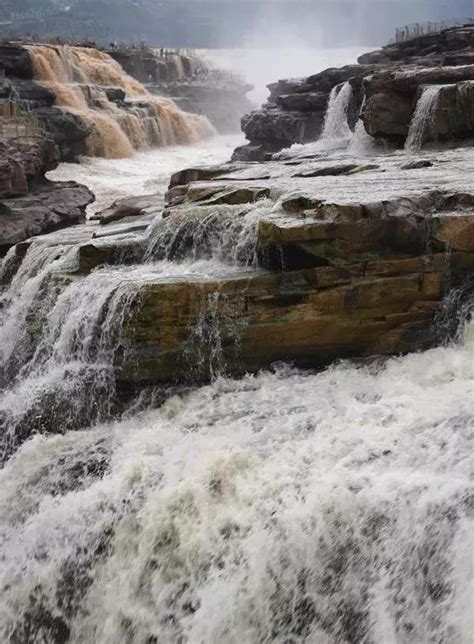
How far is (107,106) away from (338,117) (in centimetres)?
906

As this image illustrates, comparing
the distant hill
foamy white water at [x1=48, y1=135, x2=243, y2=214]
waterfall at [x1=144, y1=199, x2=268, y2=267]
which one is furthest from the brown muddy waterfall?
the distant hill

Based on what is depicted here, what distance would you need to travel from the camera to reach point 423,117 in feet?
37.0

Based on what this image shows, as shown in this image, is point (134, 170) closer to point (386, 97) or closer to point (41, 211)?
point (41, 211)

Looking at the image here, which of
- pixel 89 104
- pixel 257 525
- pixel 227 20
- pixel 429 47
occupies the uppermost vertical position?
pixel 227 20

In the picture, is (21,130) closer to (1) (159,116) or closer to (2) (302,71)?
(1) (159,116)

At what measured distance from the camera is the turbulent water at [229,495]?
373cm

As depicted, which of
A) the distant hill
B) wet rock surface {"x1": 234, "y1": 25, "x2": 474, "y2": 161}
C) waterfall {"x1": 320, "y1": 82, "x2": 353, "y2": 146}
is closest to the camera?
wet rock surface {"x1": 234, "y1": 25, "x2": 474, "y2": 161}

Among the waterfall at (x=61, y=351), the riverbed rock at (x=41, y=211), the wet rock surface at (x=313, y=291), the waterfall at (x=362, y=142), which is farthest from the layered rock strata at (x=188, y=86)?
the wet rock surface at (x=313, y=291)

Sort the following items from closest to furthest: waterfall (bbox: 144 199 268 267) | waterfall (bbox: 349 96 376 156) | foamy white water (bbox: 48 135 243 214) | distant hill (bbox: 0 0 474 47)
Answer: waterfall (bbox: 144 199 268 267), waterfall (bbox: 349 96 376 156), foamy white water (bbox: 48 135 243 214), distant hill (bbox: 0 0 474 47)

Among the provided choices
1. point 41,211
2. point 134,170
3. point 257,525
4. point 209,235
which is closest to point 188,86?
point 134,170

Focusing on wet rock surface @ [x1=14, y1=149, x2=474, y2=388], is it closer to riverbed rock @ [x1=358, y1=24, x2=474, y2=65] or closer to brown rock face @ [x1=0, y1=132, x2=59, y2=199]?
brown rock face @ [x1=0, y1=132, x2=59, y2=199]

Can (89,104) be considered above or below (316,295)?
above

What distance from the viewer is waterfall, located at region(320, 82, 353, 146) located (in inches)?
621

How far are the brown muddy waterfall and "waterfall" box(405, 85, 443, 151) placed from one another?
10.9m
